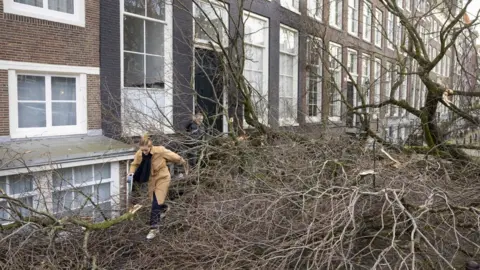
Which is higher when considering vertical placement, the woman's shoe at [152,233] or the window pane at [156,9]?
the window pane at [156,9]

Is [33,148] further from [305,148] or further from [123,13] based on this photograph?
[305,148]

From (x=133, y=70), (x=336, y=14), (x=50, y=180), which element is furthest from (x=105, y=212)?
(x=336, y=14)

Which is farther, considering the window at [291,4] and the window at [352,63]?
the window at [352,63]

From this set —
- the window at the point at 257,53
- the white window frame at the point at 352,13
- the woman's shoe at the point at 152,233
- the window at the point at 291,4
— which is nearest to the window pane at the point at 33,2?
the woman's shoe at the point at 152,233

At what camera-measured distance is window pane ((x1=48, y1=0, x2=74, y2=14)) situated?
949 centimetres

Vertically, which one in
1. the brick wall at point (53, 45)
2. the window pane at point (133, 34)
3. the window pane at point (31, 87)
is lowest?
the window pane at point (31, 87)

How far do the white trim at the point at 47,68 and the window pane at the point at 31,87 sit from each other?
0.28m

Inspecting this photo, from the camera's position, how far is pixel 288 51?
1764 cm

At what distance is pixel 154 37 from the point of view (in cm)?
1187

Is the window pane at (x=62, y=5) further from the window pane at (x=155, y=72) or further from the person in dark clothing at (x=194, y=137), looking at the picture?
the person in dark clothing at (x=194, y=137)

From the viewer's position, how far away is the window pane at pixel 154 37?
11.7 m

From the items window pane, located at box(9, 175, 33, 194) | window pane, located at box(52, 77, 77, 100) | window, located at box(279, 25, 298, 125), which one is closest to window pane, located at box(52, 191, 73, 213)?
window pane, located at box(9, 175, 33, 194)

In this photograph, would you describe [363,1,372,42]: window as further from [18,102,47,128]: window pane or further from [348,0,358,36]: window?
[18,102,47,128]: window pane

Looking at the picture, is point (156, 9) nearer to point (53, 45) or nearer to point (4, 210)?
point (53, 45)
